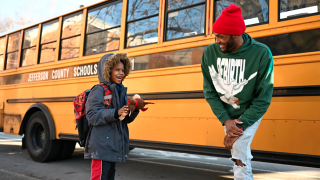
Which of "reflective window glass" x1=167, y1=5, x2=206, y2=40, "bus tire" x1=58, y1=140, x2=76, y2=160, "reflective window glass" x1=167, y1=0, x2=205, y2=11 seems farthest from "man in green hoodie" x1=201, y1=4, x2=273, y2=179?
"bus tire" x1=58, y1=140, x2=76, y2=160

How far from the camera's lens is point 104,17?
14.3ft

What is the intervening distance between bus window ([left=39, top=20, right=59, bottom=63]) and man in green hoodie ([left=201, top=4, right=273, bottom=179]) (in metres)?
3.93

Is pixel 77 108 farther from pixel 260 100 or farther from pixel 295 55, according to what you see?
pixel 295 55

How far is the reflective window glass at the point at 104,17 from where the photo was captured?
4195 millimetres

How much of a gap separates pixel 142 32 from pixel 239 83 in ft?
7.44

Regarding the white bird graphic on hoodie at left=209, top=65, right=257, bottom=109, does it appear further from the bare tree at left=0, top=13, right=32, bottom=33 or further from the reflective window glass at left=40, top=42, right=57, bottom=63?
the bare tree at left=0, top=13, right=32, bottom=33

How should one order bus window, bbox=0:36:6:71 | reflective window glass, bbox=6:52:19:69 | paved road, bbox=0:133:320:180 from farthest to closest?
1. bus window, bbox=0:36:6:71
2. reflective window glass, bbox=6:52:19:69
3. paved road, bbox=0:133:320:180

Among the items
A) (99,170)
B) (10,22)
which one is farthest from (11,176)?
(10,22)

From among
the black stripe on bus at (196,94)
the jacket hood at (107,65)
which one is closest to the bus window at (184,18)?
the black stripe on bus at (196,94)

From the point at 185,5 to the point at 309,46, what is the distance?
1.52m

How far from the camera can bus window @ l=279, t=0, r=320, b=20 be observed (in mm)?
2586

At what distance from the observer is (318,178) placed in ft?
14.0

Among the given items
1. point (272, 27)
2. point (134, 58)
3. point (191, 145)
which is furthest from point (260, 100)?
point (134, 58)

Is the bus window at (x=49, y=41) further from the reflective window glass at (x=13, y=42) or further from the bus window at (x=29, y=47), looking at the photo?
the reflective window glass at (x=13, y=42)
